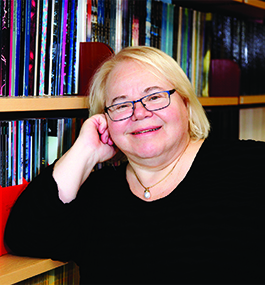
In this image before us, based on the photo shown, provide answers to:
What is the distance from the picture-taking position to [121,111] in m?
1.21

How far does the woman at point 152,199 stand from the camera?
1074 millimetres

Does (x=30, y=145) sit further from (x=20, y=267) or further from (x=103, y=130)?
(x=20, y=267)

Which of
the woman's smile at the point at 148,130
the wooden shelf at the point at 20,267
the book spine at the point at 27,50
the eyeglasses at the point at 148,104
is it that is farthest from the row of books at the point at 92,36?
the wooden shelf at the point at 20,267

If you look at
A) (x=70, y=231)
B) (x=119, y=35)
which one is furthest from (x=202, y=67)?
(x=70, y=231)

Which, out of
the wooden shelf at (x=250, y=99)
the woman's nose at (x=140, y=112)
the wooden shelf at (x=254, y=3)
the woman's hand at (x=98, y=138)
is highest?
the wooden shelf at (x=254, y=3)

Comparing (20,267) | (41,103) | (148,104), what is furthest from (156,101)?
(20,267)

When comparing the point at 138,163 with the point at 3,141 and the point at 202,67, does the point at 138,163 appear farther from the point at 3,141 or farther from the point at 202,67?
the point at 202,67

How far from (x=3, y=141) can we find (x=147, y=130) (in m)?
0.45

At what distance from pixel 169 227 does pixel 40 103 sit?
56 centimetres

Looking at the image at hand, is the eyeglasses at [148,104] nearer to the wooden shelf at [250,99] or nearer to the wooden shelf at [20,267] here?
the wooden shelf at [20,267]

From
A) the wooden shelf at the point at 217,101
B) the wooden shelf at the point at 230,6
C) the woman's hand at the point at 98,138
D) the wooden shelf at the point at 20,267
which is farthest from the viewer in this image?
the wooden shelf at the point at 230,6

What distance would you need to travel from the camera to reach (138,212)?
119 centimetres

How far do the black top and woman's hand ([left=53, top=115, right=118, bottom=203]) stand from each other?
1.4 inches

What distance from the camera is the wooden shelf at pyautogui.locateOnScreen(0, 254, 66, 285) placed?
3.41 ft
